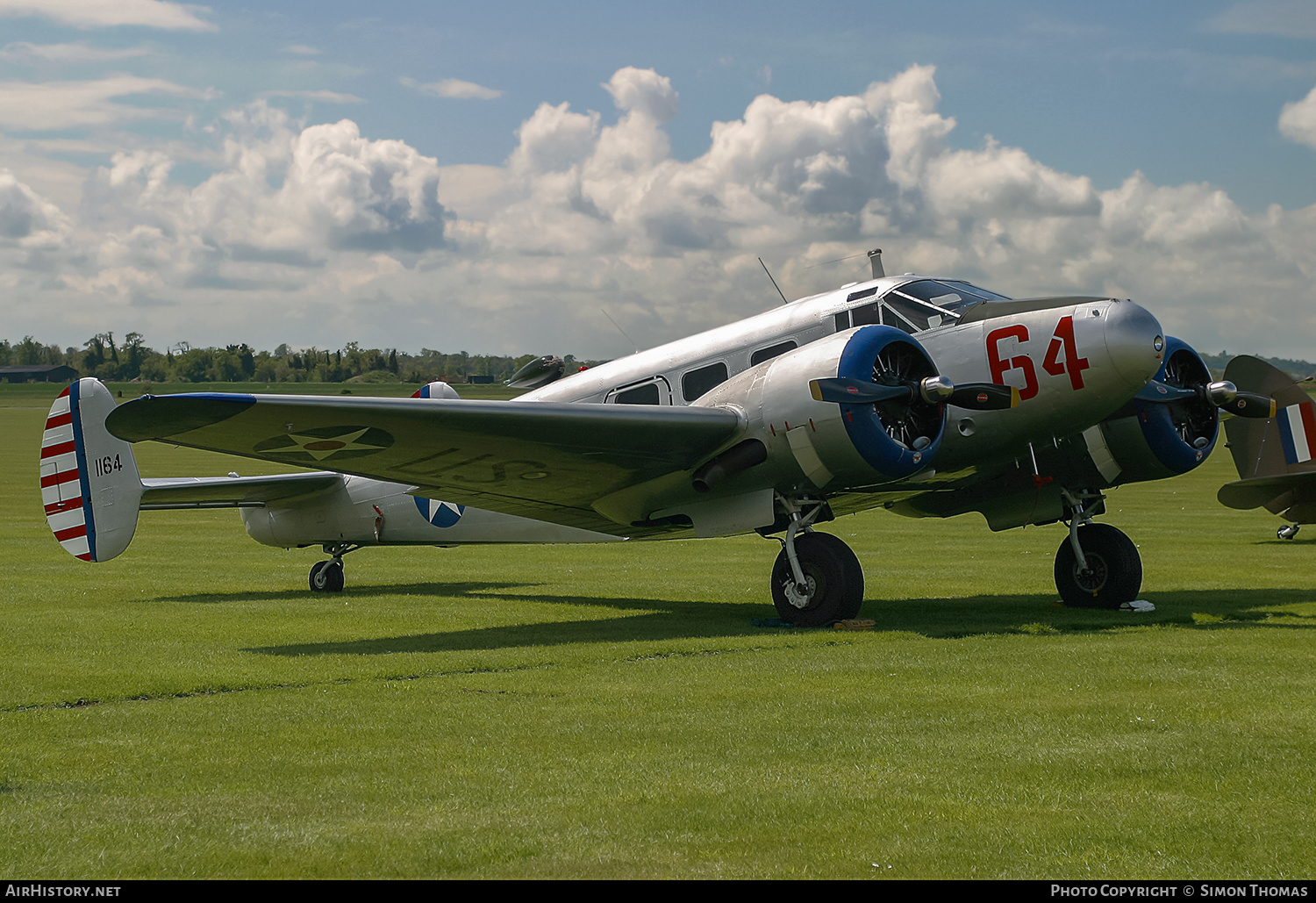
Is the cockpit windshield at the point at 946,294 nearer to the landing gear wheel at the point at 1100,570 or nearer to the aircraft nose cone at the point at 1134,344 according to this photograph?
the aircraft nose cone at the point at 1134,344

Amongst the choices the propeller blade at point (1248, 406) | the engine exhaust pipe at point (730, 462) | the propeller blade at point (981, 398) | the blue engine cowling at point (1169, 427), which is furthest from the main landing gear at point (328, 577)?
the propeller blade at point (1248, 406)

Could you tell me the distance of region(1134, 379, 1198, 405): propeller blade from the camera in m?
12.4

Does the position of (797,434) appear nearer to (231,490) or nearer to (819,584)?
(819,584)

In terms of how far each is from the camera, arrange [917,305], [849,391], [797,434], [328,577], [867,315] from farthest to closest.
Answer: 1. [328,577]
2. [867,315]
3. [917,305]
4. [797,434]
5. [849,391]

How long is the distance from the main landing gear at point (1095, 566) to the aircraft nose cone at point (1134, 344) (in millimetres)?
2801

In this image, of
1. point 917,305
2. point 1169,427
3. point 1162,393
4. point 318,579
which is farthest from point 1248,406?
point 318,579

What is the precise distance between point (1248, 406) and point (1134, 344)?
2953 mm

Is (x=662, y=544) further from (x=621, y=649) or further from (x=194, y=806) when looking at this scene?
(x=194, y=806)

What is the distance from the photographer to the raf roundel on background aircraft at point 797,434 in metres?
10.8

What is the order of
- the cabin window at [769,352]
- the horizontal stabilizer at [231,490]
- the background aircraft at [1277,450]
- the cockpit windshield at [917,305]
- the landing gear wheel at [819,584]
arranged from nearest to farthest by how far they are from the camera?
the landing gear wheel at [819,584]
the cockpit windshield at [917,305]
the cabin window at [769,352]
the horizontal stabilizer at [231,490]
the background aircraft at [1277,450]

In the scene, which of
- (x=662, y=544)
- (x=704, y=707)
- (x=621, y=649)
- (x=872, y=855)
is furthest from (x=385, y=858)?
(x=662, y=544)

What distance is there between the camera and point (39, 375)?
554ft

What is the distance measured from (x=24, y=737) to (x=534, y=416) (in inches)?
210

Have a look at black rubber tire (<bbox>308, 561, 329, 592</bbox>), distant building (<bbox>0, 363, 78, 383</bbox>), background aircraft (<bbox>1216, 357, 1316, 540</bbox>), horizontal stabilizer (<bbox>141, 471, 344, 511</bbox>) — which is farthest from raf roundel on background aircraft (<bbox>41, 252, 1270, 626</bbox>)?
distant building (<bbox>0, 363, 78, 383</bbox>)
